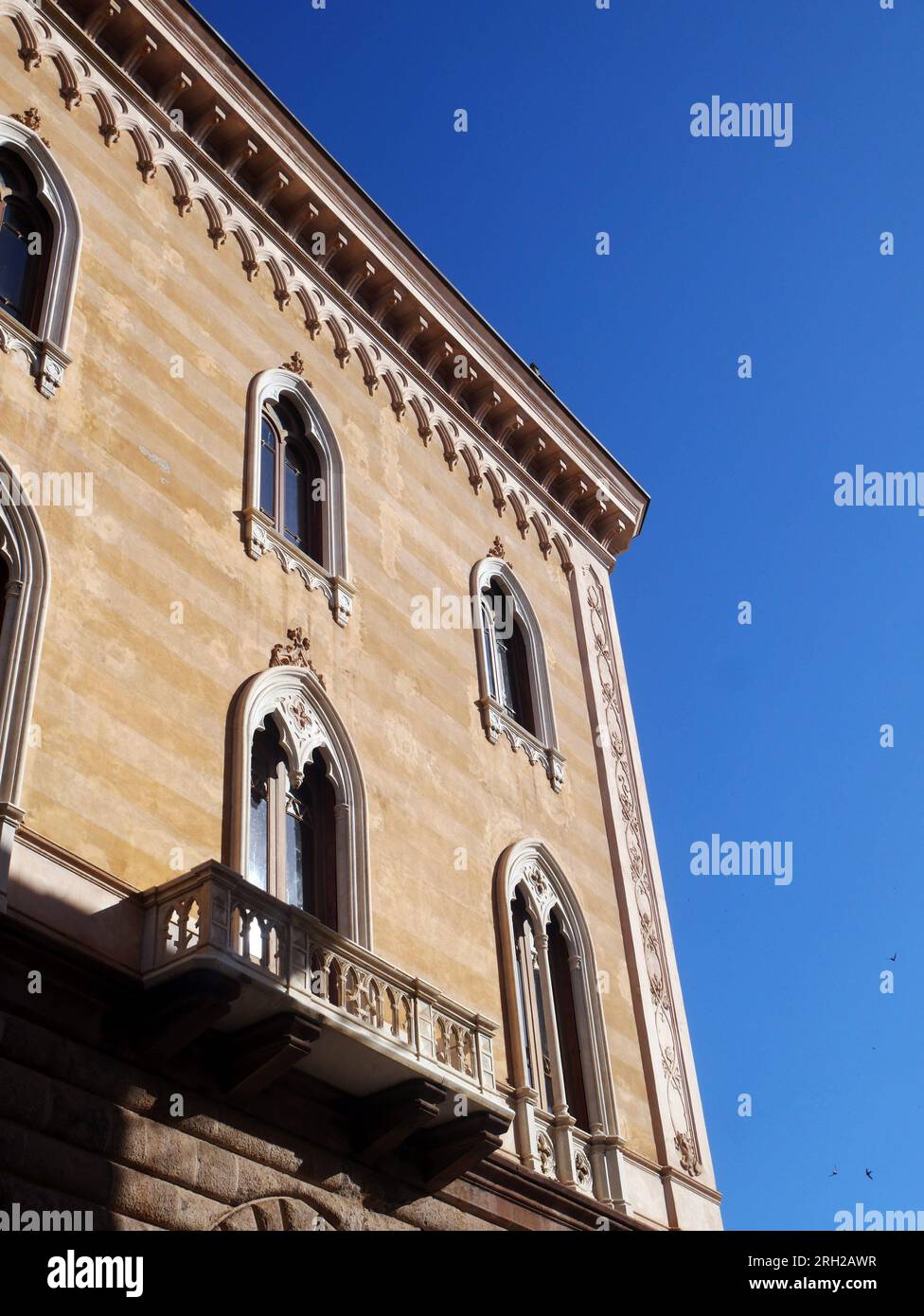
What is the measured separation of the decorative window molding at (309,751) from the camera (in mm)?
11219

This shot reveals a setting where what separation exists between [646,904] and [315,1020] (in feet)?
23.6

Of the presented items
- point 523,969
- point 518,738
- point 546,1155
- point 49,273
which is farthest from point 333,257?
point 546,1155

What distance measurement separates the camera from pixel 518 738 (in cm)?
1520

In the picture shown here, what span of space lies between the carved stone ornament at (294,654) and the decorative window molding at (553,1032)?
2.77 metres

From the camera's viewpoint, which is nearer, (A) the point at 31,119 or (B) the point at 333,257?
(A) the point at 31,119

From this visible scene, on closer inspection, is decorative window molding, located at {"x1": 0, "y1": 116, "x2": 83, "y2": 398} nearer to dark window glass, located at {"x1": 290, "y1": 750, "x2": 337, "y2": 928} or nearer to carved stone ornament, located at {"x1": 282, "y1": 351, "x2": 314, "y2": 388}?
carved stone ornament, located at {"x1": 282, "y1": 351, "x2": 314, "y2": 388}

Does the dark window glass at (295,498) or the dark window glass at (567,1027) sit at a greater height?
the dark window glass at (295,498)

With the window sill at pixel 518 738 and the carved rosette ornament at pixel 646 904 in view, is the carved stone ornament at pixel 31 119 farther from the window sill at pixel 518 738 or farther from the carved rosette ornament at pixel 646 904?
the carved rosette ornament at pixel 646 904

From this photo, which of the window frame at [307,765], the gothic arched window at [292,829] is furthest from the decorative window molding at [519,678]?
the gothic arched window at [292,829]

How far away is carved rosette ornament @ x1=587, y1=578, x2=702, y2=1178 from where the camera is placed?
14477 millimetres

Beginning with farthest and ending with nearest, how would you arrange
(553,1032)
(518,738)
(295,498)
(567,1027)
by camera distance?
(518,738)
(295,498)
(567,1027)
(553,1032)

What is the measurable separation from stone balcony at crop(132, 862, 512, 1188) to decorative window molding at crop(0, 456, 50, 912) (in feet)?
3.67

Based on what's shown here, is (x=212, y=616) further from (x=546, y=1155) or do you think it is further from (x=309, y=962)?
(x=546, y=1155)
